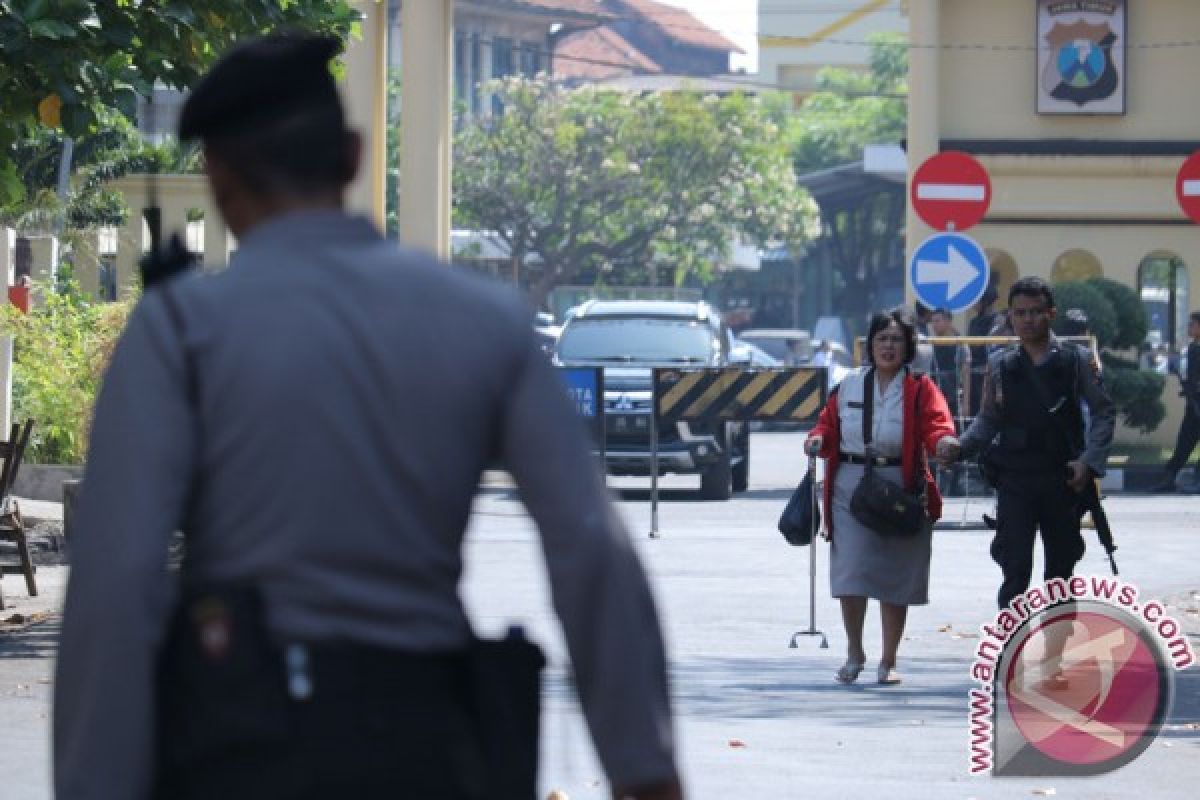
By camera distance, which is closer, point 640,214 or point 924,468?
point 924,468

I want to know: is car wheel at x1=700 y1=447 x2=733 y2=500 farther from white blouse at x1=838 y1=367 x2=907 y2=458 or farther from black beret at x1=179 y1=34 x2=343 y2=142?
black beret at x1=179 y1=34 x2=343 y2=142

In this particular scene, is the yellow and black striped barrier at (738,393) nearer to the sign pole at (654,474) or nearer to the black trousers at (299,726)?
the sign pole at (654,474)

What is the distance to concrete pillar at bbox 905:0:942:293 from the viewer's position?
105 feet

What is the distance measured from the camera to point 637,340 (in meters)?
26.3

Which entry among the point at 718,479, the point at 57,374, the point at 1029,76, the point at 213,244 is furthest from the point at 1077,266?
the point at 57,374

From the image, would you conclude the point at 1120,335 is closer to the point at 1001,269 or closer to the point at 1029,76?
the point at 1001,269

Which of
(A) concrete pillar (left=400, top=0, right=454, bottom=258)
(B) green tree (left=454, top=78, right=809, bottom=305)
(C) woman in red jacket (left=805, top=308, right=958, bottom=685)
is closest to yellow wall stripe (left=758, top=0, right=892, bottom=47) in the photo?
(B) green tree (left=454, top=78, right=809, bottom=305)

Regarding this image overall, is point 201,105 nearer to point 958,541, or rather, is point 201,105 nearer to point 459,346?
point 459,346

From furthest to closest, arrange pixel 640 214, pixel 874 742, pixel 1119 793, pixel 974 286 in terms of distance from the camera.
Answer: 1. pixel 640 214
2. pixel 974 286
3. pixel 874 742
4. pixel 1119 793

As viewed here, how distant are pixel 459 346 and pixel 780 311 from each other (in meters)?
96.6

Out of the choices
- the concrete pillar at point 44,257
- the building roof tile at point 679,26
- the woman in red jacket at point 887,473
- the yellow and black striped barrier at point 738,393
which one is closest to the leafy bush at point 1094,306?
the yellow and black striped barrier at point 738,393

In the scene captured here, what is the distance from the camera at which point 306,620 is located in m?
3.33

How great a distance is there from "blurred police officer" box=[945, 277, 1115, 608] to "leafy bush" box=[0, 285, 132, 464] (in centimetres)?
1181

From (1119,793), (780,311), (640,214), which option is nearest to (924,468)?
(1119,793)
